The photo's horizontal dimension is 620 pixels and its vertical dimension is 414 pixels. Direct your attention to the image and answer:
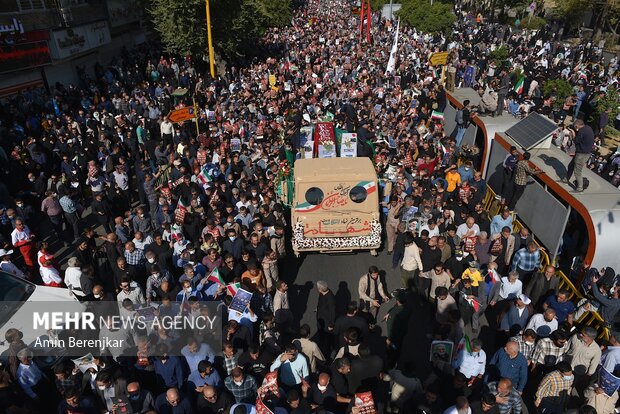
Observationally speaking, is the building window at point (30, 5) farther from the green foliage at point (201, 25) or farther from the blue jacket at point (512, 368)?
the blue jacket at point (512, 368)

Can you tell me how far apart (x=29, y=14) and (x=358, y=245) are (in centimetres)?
2305

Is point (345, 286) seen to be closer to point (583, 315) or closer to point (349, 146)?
point (583, 315)

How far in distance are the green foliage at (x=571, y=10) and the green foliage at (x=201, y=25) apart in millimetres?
27565

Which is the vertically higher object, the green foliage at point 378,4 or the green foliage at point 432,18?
the green foliage at point 432,18

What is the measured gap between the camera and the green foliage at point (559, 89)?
20.9 meters

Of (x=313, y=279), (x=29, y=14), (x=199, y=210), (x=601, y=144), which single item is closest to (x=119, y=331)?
(x=199, y=210)

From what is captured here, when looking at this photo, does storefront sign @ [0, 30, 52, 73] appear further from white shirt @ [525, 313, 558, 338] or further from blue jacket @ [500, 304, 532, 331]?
white shirt @ [525, 313, 558, 338]

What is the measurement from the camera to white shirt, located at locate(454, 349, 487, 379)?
6.53 meters

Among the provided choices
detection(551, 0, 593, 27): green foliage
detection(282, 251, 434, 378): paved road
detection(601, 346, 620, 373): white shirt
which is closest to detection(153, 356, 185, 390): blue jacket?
detection(282, 251, 434, 378): paved road

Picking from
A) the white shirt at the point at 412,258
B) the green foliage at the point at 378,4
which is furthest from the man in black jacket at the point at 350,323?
the green foliage at the point at 378,4

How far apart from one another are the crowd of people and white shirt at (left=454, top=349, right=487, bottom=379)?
34mm

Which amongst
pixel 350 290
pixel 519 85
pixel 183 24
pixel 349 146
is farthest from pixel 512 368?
pixel 183 24

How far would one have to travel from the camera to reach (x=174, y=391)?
5.57 meters

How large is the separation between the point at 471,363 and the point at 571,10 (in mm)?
43175
